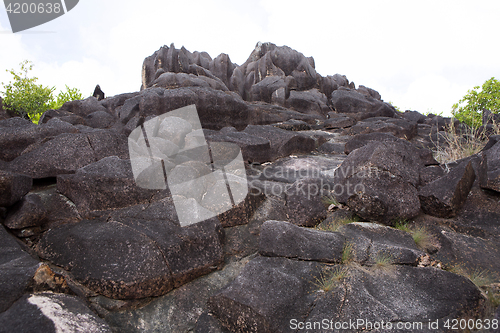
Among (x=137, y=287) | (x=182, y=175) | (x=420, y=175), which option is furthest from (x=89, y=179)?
(x=420, y=175)

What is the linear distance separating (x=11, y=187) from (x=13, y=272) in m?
1.84

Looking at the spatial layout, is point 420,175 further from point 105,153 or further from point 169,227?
point 105,153

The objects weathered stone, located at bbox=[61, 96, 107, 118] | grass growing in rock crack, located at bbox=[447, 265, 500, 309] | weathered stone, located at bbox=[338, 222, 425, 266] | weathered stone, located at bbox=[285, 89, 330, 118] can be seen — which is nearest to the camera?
grass growing in rock crack, located at bbox=[447, 265, 500, 309]

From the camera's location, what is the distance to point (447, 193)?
596 cm

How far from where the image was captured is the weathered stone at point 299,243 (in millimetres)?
4762

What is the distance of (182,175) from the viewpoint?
6426mm

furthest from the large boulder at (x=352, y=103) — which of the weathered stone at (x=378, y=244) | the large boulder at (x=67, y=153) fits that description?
the large boulder at (x=67, y=153)

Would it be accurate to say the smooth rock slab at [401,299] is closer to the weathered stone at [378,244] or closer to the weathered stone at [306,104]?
the weathered stone at [378,244]

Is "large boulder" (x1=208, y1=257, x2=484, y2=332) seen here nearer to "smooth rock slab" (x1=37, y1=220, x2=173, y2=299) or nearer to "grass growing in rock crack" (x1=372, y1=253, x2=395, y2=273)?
"grass growing in rock crack" (x1=372, y1=253, x2=395, y2=273)

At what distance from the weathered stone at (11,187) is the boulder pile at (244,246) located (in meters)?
0.02

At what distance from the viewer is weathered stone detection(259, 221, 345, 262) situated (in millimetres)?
4762

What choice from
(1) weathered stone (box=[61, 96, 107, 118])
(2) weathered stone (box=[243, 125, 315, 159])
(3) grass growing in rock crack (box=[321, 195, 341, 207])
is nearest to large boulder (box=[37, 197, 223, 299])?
(3) grass growing in rock crack (box=[321, 195, 341, 207])

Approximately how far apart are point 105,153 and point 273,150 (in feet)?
17.6

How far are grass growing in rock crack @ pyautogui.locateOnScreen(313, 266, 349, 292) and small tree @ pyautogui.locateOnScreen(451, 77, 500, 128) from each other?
582 inches
